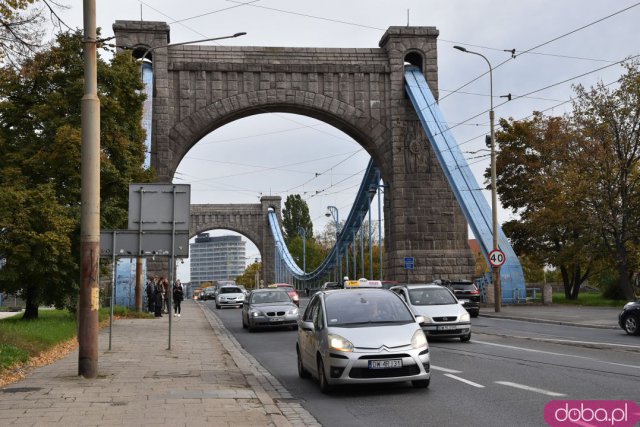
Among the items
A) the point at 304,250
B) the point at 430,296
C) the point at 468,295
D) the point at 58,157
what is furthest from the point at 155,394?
the point at 304,250

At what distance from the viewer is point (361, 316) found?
36.9 ft

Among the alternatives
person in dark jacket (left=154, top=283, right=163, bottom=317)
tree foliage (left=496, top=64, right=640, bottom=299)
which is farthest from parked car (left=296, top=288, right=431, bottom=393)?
tree foliage (left=496, top=64, right=640, bottom=299)

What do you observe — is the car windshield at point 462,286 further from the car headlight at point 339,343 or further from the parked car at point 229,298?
the car headlight at point 339,343

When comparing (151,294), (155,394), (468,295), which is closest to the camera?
(155,394)

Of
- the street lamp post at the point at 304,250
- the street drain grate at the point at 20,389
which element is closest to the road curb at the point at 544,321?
the street drain grate at the point at 20,389

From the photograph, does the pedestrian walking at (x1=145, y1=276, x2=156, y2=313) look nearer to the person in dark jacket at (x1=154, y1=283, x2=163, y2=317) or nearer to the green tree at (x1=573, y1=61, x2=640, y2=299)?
the person in dark jacket at (x1=154, y1=283, x2=163, y2=317)

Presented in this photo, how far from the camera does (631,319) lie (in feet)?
66.8

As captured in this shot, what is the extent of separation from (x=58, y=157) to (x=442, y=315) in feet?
39.8

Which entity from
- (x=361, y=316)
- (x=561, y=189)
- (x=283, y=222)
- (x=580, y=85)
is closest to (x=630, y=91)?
(x=580, y=85)

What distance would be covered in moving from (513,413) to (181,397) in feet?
13.1

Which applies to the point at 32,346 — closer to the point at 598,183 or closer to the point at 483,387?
the point at 483,387

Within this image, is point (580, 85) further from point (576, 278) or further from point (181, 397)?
point (181, 397)

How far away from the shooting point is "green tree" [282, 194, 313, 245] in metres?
113

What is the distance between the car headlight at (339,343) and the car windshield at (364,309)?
1.64ft
